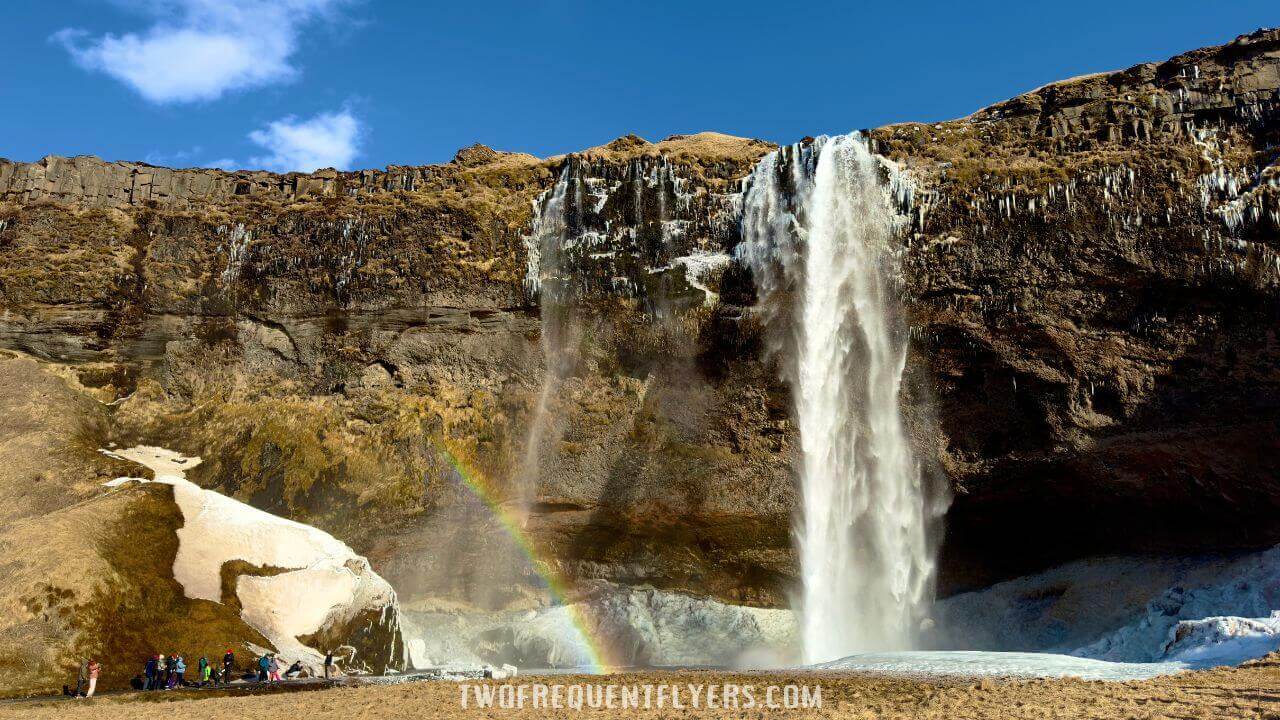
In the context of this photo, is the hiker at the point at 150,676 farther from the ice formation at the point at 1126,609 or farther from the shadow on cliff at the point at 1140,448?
the shadow on cliff at the point at 1140,448

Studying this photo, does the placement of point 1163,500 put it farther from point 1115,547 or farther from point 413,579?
point 413,579

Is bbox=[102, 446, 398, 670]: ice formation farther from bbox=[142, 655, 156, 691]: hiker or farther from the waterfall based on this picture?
the waterfall

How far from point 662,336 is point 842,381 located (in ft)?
19.1

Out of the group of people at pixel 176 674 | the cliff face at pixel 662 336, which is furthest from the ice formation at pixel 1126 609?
the group of people at pixel 176 674

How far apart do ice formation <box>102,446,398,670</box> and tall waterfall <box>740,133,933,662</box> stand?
13294 millimetres

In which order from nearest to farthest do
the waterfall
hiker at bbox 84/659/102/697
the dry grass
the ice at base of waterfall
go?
the dry grass
the ice at base of waterfall
hiker at bbox 84/659/102/697
the waterfall

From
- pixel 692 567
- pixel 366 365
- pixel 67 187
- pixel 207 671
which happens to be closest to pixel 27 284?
pixel 67 187

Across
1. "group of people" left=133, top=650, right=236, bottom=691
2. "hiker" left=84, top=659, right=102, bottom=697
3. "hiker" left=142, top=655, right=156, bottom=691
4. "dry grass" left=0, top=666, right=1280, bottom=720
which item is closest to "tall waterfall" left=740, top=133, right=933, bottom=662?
"dry grass" left=0, top=666, right=1280, bottom=720

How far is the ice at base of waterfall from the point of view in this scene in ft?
56.7

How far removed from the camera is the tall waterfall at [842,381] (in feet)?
94.7

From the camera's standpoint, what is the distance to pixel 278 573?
79.6ft

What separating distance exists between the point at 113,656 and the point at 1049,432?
983 inches

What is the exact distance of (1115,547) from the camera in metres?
29.0

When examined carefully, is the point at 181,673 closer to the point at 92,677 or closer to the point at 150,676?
the point at 150,676
